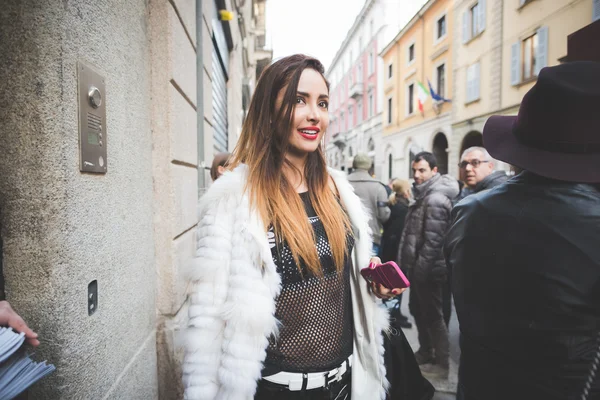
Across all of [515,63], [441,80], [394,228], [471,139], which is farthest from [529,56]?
[394,228]

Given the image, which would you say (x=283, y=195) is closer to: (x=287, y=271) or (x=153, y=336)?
(x=287, y=271)

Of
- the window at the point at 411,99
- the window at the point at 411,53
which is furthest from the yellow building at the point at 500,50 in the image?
the window at the point at 411,53

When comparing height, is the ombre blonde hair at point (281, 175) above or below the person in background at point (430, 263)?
above

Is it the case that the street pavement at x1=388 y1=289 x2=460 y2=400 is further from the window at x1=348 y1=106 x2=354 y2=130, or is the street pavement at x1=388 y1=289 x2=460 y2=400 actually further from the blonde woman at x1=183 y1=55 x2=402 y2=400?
the window at x1=348 y1=106 x2=354 y2=130

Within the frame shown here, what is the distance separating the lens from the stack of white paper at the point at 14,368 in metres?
0.79

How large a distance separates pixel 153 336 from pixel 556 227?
2.23 m

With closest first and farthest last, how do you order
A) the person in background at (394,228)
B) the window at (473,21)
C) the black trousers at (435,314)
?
the black trousers at (435,314)
the person in background at (394,228)
the window at (473,21)

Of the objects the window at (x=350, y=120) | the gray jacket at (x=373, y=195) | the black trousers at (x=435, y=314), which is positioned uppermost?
the window at (x=350, y=120)

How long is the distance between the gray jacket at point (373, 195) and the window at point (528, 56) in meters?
10.2

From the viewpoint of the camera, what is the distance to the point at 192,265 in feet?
4.38

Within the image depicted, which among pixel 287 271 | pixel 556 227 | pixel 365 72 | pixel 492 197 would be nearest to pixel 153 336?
pixel 287 271

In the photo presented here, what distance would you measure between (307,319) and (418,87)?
20355 mm

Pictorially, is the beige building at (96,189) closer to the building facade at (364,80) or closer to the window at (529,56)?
the window at (529,56)

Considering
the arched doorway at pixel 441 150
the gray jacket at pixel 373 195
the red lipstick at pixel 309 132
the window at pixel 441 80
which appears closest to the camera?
the red lipstick at pixel 309 132
